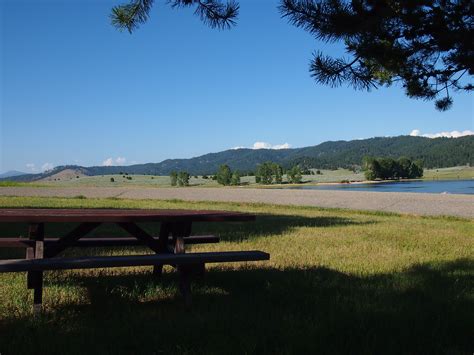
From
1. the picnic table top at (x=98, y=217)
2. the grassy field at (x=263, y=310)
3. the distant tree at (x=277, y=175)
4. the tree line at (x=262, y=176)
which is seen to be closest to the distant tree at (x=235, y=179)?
the tree line at (x=262, y=176)

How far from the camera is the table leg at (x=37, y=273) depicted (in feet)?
11.6

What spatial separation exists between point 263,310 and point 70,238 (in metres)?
1.93

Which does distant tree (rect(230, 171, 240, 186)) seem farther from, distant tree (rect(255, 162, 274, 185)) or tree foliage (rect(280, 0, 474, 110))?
tree foliage (rect(280, 0, 474, 110))

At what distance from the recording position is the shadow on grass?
116 inches

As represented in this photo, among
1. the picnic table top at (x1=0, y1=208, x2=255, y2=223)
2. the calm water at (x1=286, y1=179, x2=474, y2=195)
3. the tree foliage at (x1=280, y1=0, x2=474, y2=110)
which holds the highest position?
the tree foliage at (x1=280, y1=0, x2=474, y2=110)

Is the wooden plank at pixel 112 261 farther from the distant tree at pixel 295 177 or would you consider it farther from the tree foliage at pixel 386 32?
the distant tree at pixel 295 177

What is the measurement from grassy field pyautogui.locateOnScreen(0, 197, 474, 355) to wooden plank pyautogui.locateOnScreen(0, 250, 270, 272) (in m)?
0.39

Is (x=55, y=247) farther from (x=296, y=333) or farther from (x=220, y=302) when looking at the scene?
Result: (x=296, y=333)

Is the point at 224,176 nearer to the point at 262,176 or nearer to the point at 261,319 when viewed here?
the point at 262,176

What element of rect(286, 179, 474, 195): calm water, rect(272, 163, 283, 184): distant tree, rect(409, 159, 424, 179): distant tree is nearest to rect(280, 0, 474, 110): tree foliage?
rect(286, 179, 474, 195): calm water

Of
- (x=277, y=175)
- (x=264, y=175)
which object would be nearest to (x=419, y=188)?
(x=264, y=175)

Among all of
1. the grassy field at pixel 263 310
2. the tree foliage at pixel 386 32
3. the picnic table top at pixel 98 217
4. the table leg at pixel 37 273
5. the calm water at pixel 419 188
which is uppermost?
the tree foliage at pixel 386 32

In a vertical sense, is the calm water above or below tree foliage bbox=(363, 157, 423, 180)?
below

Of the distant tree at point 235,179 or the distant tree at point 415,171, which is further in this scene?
the distant tree at point 415,171
